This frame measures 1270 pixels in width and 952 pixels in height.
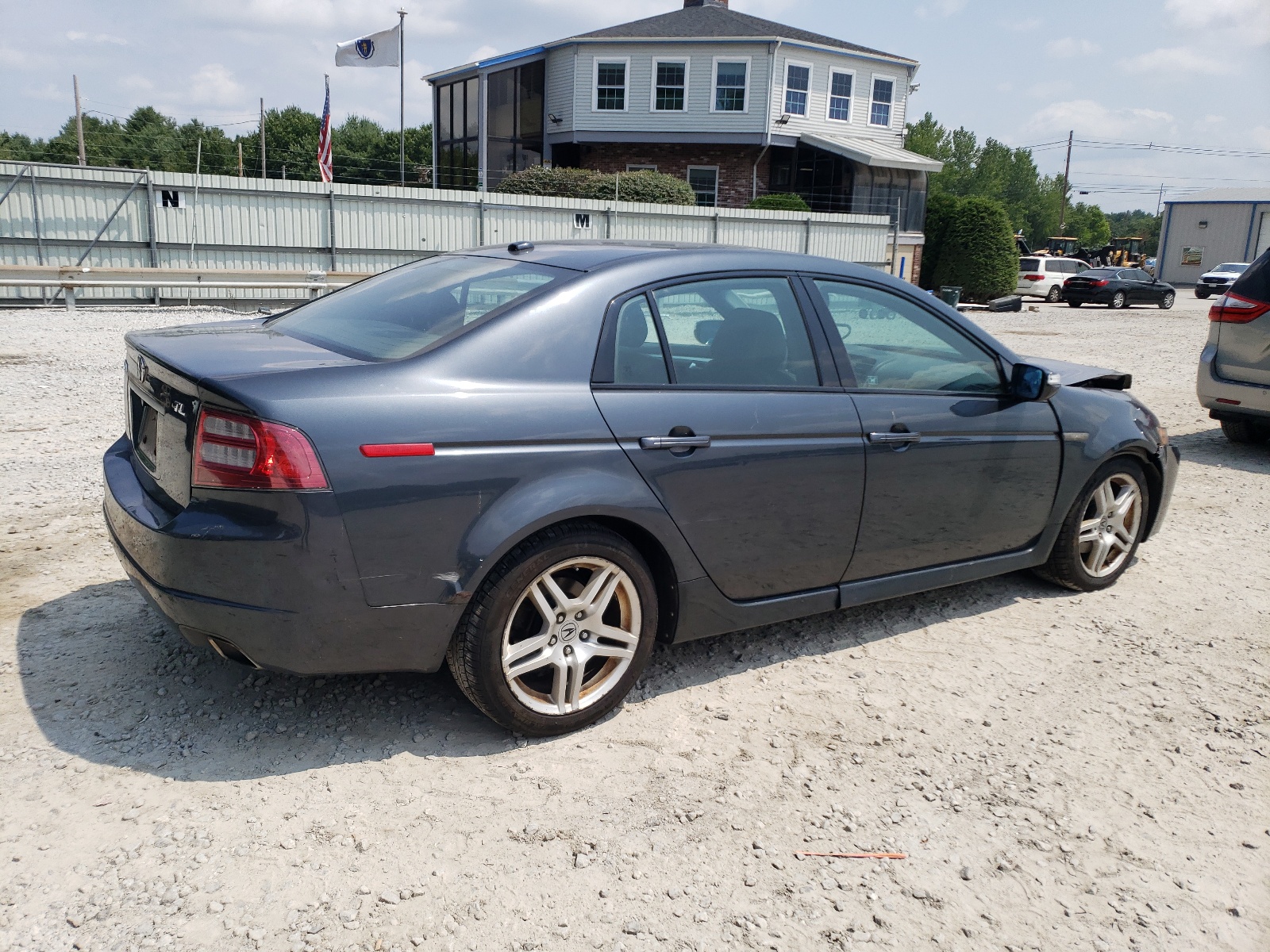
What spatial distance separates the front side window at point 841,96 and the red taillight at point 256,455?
3559 centimetres

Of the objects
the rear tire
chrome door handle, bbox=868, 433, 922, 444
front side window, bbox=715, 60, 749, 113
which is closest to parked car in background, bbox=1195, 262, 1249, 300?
front side window, bbox=715, 60, 749, 113

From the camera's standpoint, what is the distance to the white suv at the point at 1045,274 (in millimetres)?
35281

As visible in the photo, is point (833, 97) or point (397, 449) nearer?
point (397, 449)

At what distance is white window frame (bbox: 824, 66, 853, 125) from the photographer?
35125mm

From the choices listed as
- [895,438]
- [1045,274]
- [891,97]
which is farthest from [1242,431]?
[891,97]

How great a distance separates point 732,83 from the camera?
33.7m

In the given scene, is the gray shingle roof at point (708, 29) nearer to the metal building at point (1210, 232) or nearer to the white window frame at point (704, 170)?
the white window frame at point (704, 170)

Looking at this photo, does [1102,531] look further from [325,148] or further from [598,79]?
[598,79]

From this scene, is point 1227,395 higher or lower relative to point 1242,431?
higher

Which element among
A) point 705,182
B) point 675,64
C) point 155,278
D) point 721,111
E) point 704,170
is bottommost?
point 155,278

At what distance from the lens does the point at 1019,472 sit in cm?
446

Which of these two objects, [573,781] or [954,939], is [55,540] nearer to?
[573,781]

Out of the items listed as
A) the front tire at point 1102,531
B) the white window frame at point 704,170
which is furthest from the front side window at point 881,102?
the front tire at point 1102,531

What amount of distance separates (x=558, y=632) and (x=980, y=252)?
31452 millimetres
